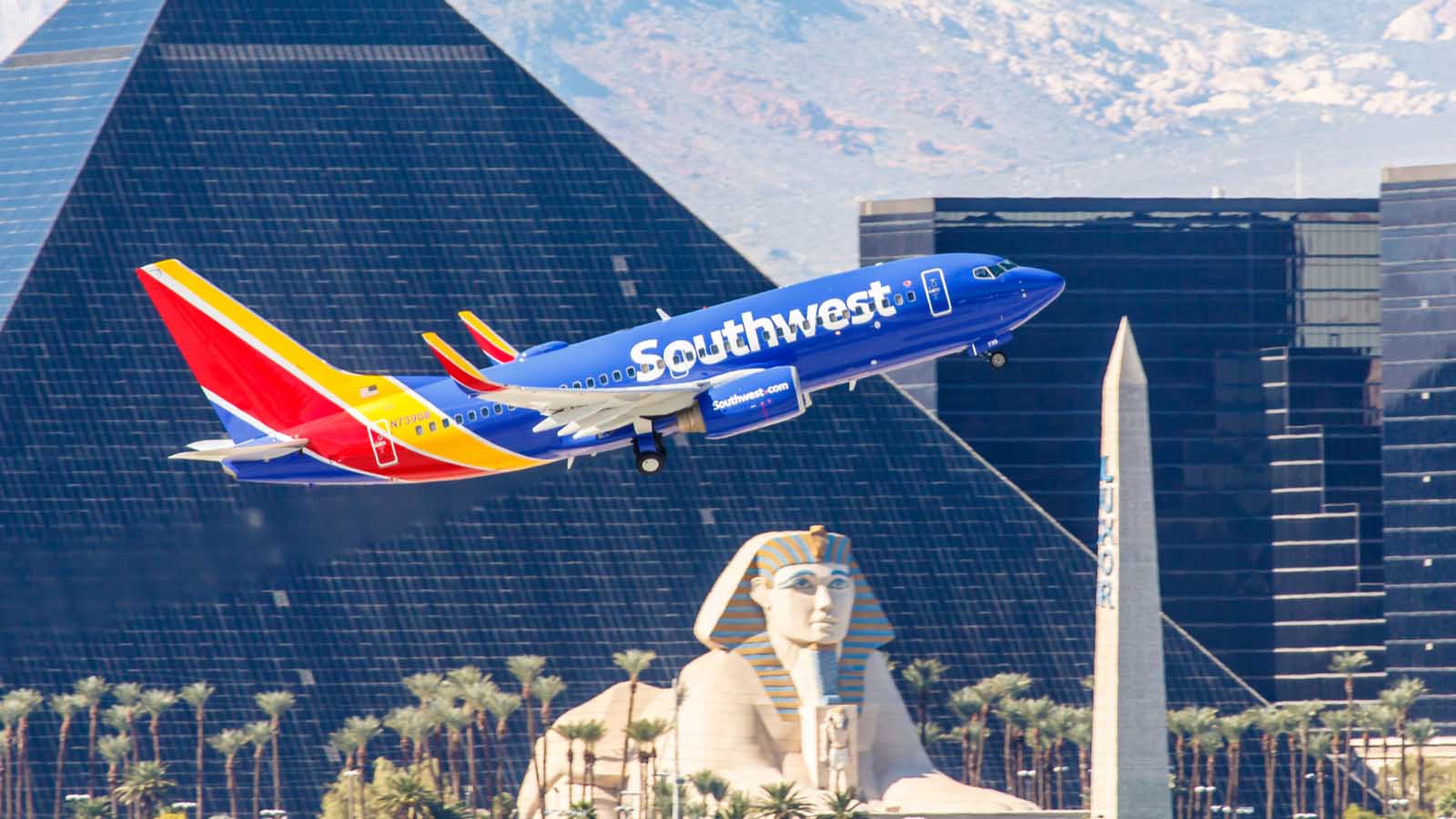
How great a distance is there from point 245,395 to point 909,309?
28090mm

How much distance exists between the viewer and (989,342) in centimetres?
11731

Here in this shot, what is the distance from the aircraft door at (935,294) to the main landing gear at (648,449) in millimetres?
12311

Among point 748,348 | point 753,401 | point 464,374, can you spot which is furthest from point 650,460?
point 464,374

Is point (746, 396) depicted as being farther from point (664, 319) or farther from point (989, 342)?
point (989, 342)

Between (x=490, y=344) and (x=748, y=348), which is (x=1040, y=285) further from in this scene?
(x=490, y=344)

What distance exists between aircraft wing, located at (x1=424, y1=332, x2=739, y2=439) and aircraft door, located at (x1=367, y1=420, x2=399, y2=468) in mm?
3974

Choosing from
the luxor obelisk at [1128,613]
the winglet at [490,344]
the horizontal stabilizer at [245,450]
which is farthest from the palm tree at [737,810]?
the horizontal stabilizer at [245,450]

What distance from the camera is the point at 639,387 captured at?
111625mm

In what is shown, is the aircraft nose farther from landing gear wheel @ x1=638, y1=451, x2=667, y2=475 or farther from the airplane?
landing gear wheel @ x1=638, y1=451, x2=667, y2=475

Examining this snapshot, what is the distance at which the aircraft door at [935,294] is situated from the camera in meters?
115

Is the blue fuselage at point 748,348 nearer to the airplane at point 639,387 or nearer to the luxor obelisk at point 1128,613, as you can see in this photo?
the airplane at point 639,387

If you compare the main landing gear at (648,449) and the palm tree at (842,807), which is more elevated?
the main landing gear at (648,449)

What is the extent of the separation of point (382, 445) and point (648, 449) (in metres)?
10.6

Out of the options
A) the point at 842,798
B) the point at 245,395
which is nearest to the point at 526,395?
the point at 245,395
